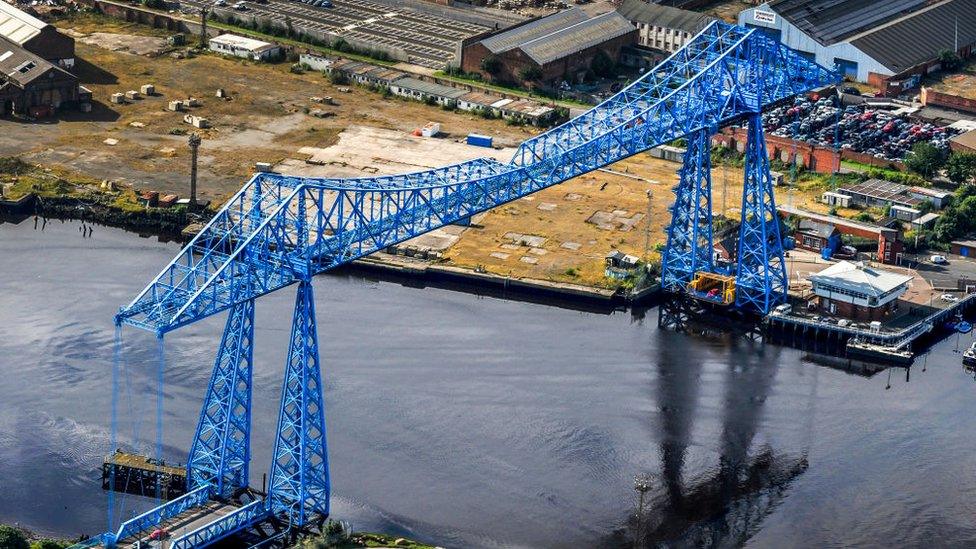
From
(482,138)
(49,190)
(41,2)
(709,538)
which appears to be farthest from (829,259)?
(41,2)

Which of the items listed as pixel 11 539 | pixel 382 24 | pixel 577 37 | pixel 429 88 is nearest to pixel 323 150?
pixel 429 88

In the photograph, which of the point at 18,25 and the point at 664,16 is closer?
the point at 18,25

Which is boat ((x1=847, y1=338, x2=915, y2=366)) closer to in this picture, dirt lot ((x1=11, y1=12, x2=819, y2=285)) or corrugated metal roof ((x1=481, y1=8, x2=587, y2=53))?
dirt lot ((x1=11, y1=12, x2=819, y2=285))

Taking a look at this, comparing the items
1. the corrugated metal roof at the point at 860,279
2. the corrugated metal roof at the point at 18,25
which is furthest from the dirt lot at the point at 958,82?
the corrugated metal roof at the point at 18,25

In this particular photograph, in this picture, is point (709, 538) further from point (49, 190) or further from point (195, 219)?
point (49, 190)

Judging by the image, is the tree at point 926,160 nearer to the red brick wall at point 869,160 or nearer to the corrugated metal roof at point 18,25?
the red brick wall at point 869,160

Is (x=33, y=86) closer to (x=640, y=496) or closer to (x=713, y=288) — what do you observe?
(x=713, y=288)
